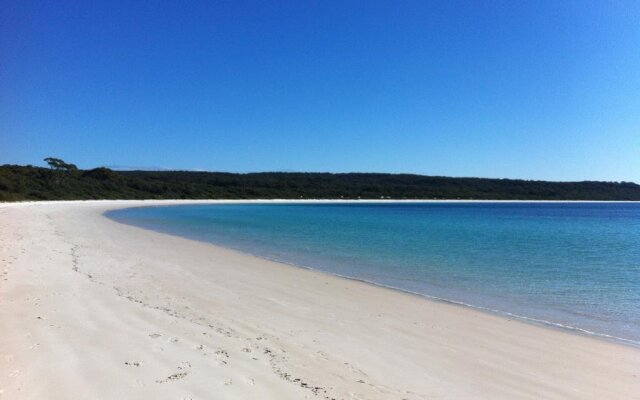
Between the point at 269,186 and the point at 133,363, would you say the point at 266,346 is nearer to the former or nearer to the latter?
the point at 133,363

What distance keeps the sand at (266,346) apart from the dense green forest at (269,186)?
4503 cm

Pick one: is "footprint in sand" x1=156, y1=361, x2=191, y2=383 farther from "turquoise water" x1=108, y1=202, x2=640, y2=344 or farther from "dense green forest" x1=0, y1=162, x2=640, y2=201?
"dense green forest" x1=0, y1=162, x2=640, y2=201

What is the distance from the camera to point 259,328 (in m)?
6.36

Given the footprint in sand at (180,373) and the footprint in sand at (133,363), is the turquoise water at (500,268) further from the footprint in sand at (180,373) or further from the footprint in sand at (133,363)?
the footprint in sand at (133,363)

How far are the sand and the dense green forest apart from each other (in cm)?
4503

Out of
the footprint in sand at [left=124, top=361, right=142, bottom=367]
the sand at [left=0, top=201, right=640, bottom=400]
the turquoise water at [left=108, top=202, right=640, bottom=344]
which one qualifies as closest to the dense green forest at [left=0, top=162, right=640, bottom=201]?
the turquoise water at [left=108, top=202, right=640, bottom=344]

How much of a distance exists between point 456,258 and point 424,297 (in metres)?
6.97

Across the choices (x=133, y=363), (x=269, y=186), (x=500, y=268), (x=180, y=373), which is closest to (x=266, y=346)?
(x=180, y=373)

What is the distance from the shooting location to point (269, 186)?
11150 centimetres

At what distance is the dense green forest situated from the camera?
61.3 metres

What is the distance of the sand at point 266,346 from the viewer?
165 inches

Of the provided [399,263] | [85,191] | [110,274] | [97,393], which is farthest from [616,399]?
[85,191]

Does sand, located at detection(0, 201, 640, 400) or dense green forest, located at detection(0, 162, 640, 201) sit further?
dense green forest, located at detection(0, 162, 640, 201)

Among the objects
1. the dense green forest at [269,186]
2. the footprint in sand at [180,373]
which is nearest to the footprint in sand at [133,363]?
the footprint in sand at [180,373]
